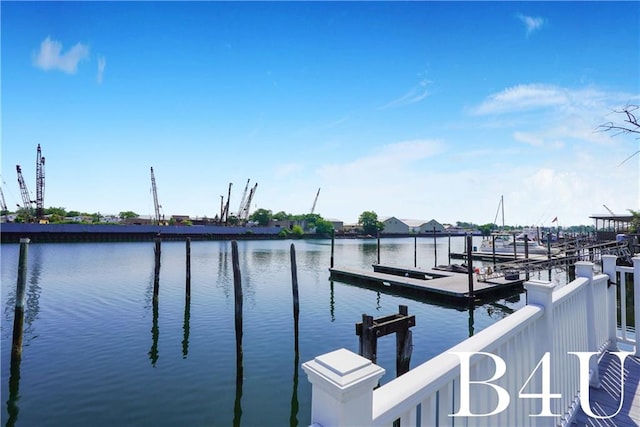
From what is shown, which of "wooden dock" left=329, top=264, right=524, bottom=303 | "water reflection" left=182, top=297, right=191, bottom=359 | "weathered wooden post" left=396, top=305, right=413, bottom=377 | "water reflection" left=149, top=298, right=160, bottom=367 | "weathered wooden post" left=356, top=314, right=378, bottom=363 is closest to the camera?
"weathered wooden post" left=356, top=314, right=378, bottom=363

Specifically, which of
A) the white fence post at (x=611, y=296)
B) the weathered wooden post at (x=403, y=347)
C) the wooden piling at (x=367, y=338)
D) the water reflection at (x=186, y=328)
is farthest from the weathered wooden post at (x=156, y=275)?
the white fence post at (x=611, y=296)

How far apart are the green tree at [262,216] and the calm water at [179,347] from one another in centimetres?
8755

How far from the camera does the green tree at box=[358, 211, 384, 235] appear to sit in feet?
353

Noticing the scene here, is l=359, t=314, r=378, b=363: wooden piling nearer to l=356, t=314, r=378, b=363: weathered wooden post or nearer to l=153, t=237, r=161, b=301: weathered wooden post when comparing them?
l=356, t=314, r=378, b=363: weathered wooden post

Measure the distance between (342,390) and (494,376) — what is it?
5.24 feet

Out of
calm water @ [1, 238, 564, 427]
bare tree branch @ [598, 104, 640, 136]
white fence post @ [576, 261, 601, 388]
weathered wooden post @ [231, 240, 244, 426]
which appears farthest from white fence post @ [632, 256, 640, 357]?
weathered wooden post @ [231, 240, 244, 426]

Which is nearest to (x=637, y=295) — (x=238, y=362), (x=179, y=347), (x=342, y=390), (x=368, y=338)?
(x=368, y=338)

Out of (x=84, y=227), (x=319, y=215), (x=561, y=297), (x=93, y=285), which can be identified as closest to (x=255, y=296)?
(x=93, y=285)

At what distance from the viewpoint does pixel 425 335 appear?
13602 millimetres

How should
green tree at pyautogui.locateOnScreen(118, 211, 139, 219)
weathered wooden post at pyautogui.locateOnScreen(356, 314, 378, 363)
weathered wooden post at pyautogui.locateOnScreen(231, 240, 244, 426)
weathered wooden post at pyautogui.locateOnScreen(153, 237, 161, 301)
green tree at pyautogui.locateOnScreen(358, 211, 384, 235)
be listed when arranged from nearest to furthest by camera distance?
weathered wooden post at pyautogui.locateOnScreen(356, 314, 378, 363), weathered wooden post at pyautogui.locateOnScreen(231, 240, 244, 426), weathered wooden post at pyautogui.locateOnScreen(153, 237, 161, 301), green tree at pyautogui.locateOnScreen(358, 211, 384, 235), green tree at pyautogui.locateOnScreen(118, 211, 139, 219)

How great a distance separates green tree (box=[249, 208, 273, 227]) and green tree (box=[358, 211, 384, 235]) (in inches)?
1246

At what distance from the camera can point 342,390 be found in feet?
4.03

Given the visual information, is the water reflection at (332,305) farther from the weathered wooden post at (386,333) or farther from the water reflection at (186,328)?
the weathered wooden post at (386,333)

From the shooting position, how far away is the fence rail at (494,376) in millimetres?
1343
